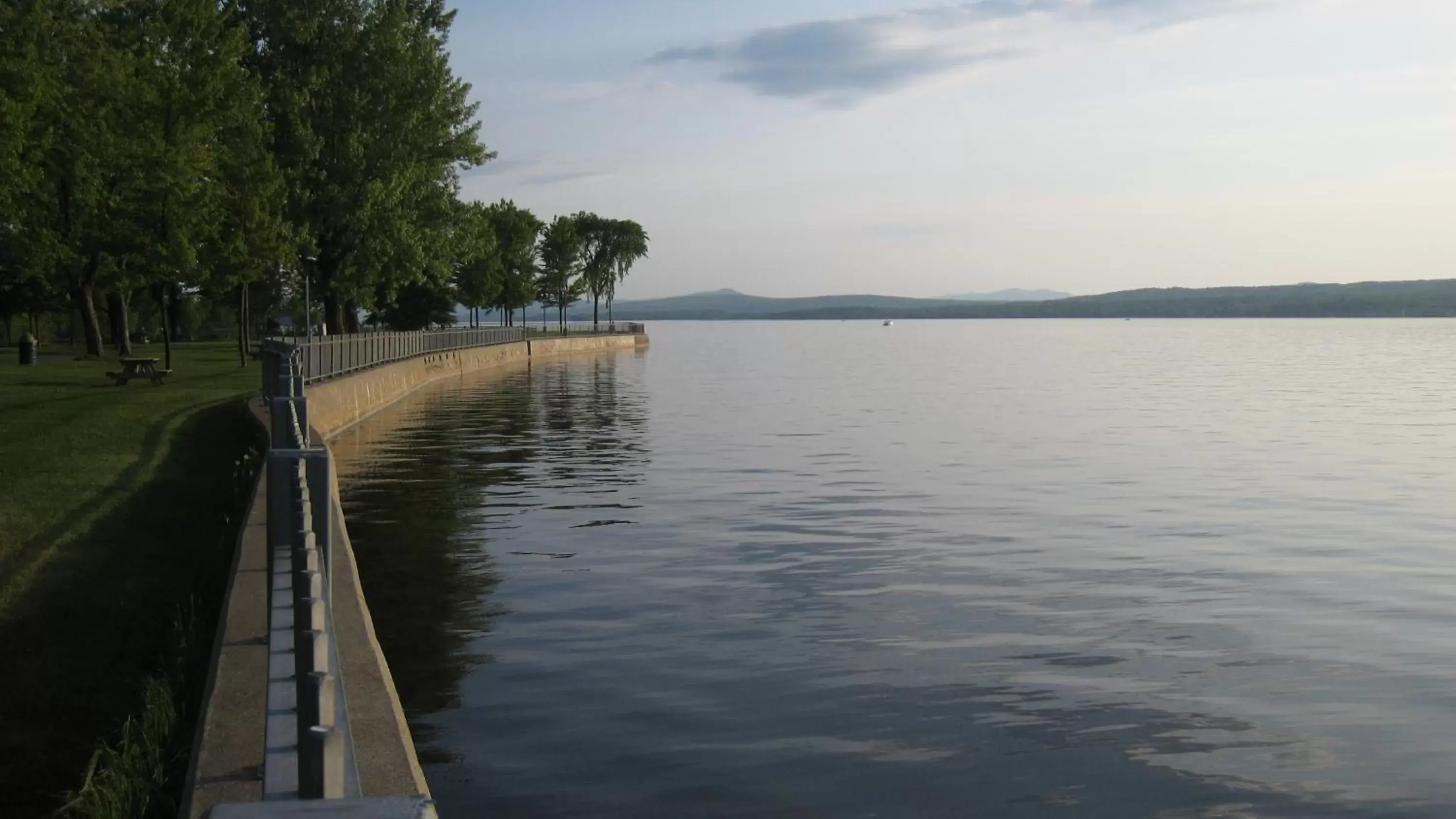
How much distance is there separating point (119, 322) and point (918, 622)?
56.7m

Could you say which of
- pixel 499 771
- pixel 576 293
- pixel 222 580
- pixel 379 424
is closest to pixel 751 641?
pixel 499 771

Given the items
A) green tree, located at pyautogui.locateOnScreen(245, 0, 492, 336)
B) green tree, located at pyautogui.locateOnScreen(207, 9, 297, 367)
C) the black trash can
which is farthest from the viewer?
green tree, located at pyautogui.locateOnScreen(245, 0, 492, 336)

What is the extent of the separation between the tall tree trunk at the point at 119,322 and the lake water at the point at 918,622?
31848mm

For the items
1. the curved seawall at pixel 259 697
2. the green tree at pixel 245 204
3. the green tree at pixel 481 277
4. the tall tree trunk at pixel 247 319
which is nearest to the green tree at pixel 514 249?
the green tree at pixel 481 277

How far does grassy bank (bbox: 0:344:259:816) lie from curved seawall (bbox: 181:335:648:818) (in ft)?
1.72

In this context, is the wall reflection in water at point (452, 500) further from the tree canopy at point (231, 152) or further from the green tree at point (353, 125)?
the green tree at point (353, 125)

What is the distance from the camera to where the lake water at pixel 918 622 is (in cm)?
882

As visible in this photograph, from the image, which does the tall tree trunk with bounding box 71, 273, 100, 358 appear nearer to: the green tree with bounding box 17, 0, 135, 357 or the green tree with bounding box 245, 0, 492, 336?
Result: the green tree with bounding box 17, 0, 135, 357

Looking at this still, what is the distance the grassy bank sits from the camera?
Result: 26.4 ft

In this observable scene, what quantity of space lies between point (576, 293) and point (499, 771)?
13785 cm

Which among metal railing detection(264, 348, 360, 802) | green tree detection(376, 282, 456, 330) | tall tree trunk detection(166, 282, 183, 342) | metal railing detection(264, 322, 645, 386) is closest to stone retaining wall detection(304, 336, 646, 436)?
metal railing detection(264, 322, 645, 386)

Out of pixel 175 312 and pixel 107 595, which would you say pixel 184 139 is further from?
pixel 175 312

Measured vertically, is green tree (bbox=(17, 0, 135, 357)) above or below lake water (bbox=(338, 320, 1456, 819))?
above

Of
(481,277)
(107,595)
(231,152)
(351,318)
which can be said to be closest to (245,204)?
(231,152)
